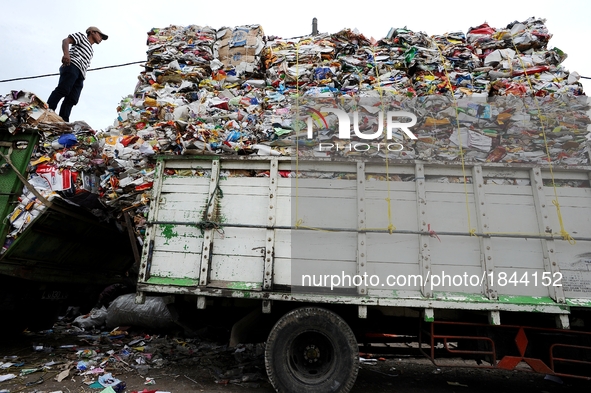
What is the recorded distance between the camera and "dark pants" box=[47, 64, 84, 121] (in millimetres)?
5527

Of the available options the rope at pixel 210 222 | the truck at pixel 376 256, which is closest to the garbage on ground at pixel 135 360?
the truck at pixel 376 256

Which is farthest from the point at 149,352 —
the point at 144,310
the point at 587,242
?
the point at 587,242

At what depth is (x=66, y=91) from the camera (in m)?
5.57

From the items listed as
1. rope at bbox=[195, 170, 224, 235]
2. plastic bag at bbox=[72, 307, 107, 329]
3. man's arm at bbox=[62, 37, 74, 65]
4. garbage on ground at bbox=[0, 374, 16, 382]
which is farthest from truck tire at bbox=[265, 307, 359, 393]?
man's arm at bbox=[62, 37, 74, 65]

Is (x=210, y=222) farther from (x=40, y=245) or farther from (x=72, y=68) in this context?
(x=72, y=68)

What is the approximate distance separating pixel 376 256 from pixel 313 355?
1.08 meters

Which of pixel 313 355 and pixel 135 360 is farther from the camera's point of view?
pixel 135 360

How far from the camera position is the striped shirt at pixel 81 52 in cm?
570

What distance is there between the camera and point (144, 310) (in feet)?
17.0

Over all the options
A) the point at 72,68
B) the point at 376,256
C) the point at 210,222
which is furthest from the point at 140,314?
the point at 72,68

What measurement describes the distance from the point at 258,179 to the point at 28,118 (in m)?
3.34

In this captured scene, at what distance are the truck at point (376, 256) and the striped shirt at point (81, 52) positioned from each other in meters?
3.70

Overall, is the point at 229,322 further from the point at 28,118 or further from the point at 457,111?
the point at 28,118

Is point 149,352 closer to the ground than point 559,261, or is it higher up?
closer to the ground
